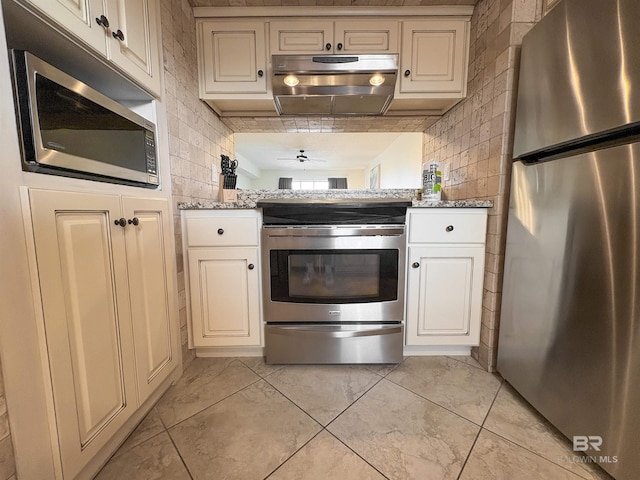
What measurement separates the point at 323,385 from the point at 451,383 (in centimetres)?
62

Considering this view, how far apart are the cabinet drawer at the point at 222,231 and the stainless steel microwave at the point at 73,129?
1.05ft

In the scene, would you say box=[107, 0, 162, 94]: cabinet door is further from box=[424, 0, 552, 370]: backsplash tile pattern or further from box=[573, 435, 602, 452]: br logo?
box=[573, 435, 602, 452]: br logo

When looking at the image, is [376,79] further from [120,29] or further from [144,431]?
[144,431]

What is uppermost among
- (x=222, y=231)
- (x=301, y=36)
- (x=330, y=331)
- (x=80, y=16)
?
(x=301, y=36)

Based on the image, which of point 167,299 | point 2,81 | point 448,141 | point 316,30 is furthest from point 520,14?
point 167,299

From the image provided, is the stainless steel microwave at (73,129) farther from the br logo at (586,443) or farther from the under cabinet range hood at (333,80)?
the br logo at (586,443)

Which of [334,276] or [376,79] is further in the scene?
[376,79]

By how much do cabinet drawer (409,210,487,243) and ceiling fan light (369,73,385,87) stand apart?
79 cm

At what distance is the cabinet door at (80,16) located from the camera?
0.63m

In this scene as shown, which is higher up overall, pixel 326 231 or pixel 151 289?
pixel 326 231

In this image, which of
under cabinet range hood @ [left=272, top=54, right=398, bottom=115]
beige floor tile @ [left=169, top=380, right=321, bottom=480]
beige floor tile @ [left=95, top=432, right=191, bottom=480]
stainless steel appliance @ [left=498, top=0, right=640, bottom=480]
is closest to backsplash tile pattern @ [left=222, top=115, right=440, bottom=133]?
under cabinet range hood @ [left=272, top=54, right=398, bottom=115]

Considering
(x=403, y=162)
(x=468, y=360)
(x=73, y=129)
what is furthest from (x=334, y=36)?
(x=403, y=162)

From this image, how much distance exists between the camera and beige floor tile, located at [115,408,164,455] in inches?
34.0

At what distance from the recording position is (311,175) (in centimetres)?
731
